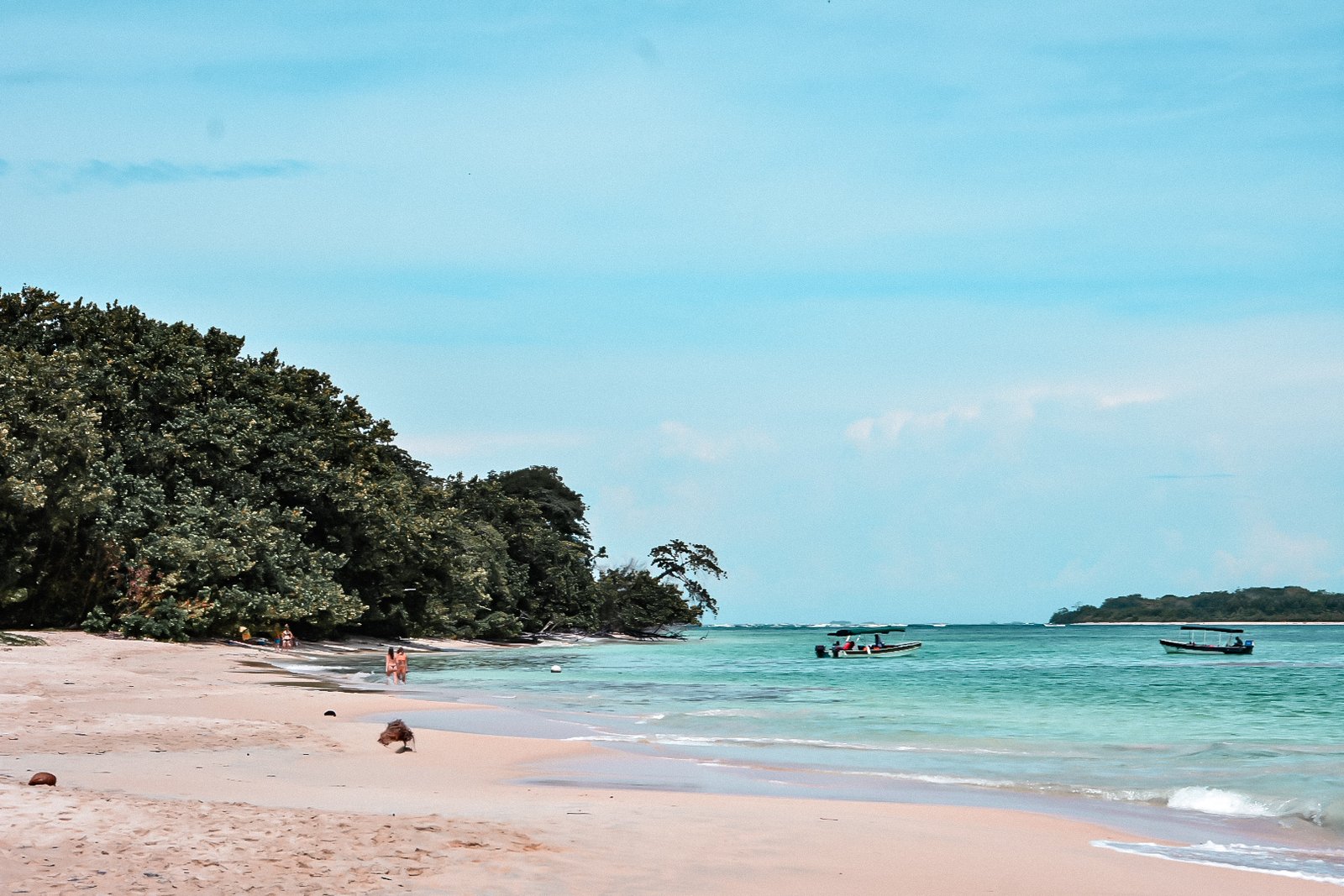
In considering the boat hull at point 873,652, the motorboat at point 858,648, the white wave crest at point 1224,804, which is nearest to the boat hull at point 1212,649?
the boat hull at point 873,652

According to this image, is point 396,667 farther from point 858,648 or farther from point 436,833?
point 858,648

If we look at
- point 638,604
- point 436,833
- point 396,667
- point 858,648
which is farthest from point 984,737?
point 638,604

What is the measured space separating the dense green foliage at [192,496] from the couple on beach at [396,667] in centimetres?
1028

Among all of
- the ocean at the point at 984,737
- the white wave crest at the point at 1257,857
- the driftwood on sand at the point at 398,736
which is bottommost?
the ocean at the point at 984,737

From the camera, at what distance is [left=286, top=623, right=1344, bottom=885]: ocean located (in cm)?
1221

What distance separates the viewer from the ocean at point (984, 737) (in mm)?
12211

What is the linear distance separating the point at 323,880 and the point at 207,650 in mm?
30431

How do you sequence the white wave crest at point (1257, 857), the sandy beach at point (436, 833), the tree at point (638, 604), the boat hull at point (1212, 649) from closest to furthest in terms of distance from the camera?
1. the sandy beach at point (436, 833)
2. the white wave crest at point (1257, 857)
3. the boat hull at point (1212, 649)
4. the tree at point (638, 604)

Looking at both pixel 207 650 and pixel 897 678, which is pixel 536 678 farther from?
pixel 897 678

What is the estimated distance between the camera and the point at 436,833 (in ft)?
27.7

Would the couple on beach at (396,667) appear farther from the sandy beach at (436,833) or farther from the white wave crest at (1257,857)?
the white wave crest at (1257,857)

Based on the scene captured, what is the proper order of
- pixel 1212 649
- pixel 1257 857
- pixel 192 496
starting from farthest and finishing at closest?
pixel 1212 649 < pixel 192 496 < pixel 1257 857

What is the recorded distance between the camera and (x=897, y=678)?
41.6 metres

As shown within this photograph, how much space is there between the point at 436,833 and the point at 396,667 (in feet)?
70.8
